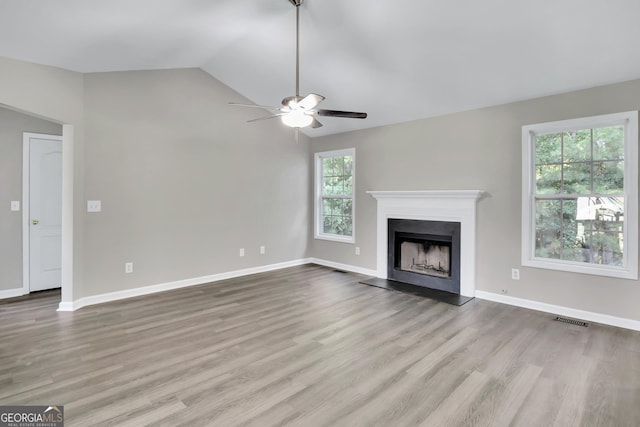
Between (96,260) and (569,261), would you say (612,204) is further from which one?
(96,260)

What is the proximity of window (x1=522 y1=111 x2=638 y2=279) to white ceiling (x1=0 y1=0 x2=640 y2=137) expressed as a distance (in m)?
0.48

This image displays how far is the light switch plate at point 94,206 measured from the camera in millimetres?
3926

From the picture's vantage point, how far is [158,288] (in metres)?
4.53

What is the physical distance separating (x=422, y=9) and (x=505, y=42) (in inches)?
33.7

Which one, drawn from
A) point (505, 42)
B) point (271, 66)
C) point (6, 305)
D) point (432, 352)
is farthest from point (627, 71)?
point (6, 305)

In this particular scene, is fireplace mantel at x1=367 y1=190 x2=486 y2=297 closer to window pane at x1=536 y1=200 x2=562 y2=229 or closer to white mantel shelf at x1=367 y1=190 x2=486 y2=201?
white mantel shelf at x1=367 y1=190 x2=486 y2=201

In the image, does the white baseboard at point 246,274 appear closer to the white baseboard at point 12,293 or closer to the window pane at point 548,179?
the white baseboard at point 12,293

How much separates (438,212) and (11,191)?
555 cm

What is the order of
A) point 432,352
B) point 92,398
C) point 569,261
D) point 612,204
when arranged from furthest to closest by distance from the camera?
1. point 569,261
2. point 612,204
3. point 432,352
4. point 92,398

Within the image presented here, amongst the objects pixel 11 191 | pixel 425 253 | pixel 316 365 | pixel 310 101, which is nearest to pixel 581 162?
pixel 425 253

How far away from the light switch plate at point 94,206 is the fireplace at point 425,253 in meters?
3.92

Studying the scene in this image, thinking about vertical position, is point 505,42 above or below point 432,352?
above

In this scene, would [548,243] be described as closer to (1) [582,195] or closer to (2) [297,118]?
(1) [582,195]

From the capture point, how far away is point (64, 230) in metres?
3.74
